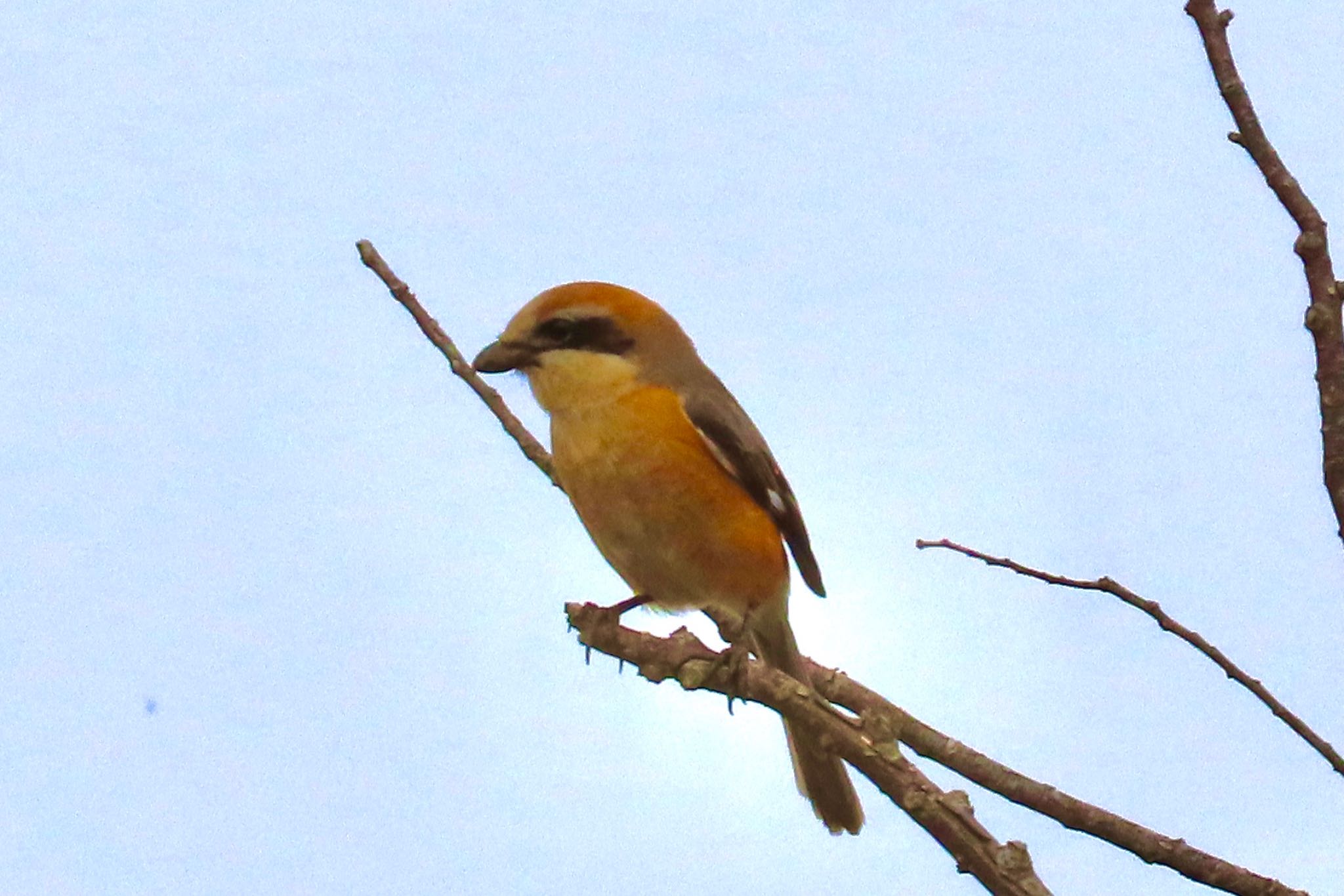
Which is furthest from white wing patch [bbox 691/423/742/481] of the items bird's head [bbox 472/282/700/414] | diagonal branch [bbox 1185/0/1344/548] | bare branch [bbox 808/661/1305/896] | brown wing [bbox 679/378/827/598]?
diagonal branch [bbox 1185/0/1344/548]

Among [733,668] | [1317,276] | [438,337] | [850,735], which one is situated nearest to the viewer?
[1317,276]

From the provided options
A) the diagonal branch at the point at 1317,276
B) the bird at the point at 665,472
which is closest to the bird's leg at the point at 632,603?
the bird at the point at 665,472

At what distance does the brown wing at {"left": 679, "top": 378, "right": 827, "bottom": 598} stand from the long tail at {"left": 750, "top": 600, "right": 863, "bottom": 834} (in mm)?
170

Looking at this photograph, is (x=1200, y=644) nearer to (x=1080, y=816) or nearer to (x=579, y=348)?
(x=1080, y=816)

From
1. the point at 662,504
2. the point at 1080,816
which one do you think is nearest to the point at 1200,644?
the point at 1080,816

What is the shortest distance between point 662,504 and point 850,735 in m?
1.68

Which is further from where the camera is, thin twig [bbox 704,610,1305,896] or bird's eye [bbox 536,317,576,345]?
bird's eye [bbox 536,317,576,345]

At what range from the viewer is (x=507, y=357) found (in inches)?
185

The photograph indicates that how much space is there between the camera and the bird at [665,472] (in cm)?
441

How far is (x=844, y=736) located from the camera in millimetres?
2781

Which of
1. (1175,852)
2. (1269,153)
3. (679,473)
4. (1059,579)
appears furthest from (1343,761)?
(679,473)

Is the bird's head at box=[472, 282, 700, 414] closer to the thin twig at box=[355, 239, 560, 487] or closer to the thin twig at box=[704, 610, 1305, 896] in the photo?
the thin twig at box=[355, 239, 560, 487]

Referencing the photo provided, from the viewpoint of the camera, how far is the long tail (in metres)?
4.71

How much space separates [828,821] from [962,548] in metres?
1.74
